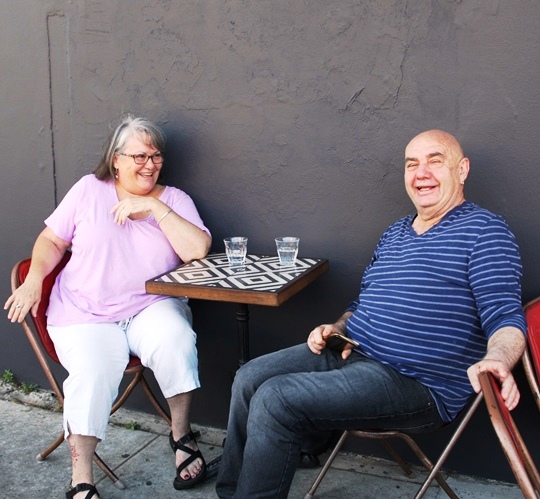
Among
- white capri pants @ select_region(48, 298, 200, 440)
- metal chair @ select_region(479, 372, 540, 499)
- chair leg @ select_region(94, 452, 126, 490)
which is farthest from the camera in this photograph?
chair leg @ select_region(94, 452, 126, 490)

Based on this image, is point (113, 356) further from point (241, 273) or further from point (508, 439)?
point (508, 439)

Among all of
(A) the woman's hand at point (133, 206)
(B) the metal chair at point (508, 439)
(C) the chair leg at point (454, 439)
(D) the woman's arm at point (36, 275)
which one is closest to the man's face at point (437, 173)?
(C) the chair leg at point (454, 439)

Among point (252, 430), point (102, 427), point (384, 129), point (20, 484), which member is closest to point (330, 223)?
point (384, 129)

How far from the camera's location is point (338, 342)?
8.69 ft

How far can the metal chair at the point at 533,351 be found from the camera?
2.21m

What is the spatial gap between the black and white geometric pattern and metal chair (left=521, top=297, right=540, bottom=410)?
95cm

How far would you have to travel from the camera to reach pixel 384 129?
116 inches

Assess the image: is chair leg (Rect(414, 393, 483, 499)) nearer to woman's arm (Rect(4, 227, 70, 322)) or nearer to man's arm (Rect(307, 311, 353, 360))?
man's arm (Rect(307, 311, 353, 360))

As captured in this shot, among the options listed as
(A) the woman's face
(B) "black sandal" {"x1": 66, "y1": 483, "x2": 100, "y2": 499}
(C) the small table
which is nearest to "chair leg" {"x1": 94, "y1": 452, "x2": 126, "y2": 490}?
(B) "black sandal" {"x1": 66, "y1": 483, "x2": 100, "y2": 499}

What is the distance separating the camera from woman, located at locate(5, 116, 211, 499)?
114 inches

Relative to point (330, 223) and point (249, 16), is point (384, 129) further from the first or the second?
point (249, 16)

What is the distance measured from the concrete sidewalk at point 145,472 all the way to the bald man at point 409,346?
63cm

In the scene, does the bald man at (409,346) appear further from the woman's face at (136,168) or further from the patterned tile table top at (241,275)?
the woman's face at (136,168)

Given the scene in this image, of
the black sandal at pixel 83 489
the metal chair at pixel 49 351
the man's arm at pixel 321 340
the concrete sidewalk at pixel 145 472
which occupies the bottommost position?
the concrete sidewalk at pixel 145 472
